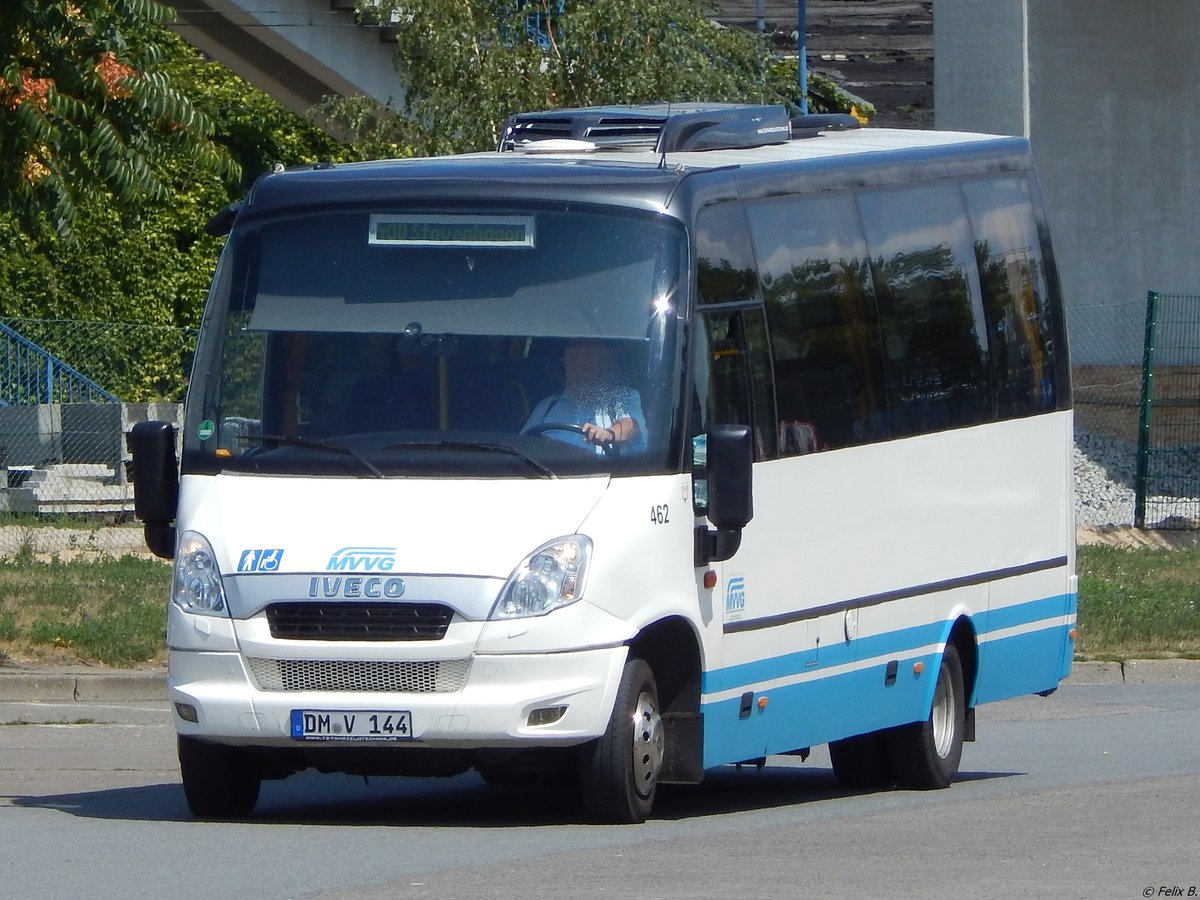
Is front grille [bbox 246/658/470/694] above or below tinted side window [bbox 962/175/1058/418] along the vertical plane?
below

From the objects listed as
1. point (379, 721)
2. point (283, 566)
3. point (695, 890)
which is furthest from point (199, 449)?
point (695, 890)

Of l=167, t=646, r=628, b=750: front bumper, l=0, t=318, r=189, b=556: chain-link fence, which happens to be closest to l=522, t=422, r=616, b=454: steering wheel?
l=167, t=646, r=628, b=750: front bumper

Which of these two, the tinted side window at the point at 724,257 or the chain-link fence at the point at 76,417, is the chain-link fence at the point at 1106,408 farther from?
the tinted side window at the point at 724,257

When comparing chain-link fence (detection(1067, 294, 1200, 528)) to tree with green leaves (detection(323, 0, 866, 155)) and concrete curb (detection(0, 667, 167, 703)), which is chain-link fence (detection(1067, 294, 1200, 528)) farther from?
concrete curb (detection(0, 667, 167, 703))

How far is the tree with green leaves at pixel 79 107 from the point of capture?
13578 millimetres

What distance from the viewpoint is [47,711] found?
13.6 meters

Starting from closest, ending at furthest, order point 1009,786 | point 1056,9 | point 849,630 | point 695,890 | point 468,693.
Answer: point 695,890 < point 468,693 < point 849,630 < point 1009,786 < point 1056,9

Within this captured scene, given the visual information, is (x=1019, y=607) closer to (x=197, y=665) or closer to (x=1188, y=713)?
(x=1188, y=713)

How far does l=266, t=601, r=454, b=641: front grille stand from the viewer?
8414 millimetres

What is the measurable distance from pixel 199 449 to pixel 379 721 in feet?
4.74

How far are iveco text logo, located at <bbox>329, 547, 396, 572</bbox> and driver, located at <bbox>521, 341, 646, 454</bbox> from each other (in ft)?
2.53

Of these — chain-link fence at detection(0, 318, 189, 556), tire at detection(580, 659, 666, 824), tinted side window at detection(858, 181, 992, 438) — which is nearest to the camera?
tire at detection(580, 659, 666, 824)

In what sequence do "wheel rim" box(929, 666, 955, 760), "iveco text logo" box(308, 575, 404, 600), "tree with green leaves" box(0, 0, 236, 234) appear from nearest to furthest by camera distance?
1. "iveco text logo" box(308, 575, 404, 600)
2. "wheel rim" box(929, 666, 955, 760)
3. "tree with green leaves" box(0, 0, 236, 234)

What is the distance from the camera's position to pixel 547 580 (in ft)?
27.7
